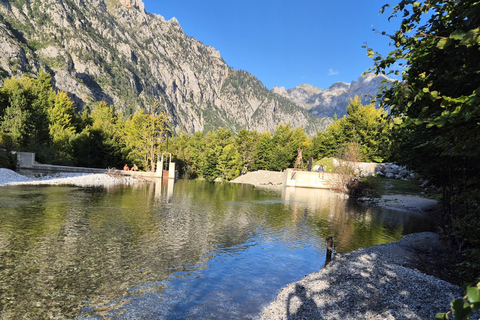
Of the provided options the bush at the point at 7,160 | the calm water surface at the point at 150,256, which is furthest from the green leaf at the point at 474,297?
the bush at the point at 7,160

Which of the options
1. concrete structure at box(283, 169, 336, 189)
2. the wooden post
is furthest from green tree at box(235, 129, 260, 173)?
the wooden post

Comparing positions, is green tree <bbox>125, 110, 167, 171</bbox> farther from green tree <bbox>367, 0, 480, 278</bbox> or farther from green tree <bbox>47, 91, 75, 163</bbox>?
green tree <bbox>367, 0, 480, 278</bbox>

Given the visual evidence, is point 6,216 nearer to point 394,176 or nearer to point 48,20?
point 394,176

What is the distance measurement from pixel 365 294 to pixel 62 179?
124 ft

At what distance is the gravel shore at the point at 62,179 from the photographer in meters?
31.0

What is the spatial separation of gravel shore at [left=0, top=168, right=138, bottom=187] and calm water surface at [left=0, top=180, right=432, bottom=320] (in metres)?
10.5

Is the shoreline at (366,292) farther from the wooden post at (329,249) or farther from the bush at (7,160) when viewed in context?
the bush at (7,160)

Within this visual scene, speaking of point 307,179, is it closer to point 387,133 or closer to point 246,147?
point 246,147

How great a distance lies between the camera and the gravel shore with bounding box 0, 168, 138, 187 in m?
31.0

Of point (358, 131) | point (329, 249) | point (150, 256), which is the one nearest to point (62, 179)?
point (150, 256)

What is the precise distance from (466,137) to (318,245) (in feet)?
36.7

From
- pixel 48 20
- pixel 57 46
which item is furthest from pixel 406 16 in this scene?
pixel 48 20

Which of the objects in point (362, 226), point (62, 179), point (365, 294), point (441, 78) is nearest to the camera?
point (441, 78)

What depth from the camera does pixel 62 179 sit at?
118 feet
